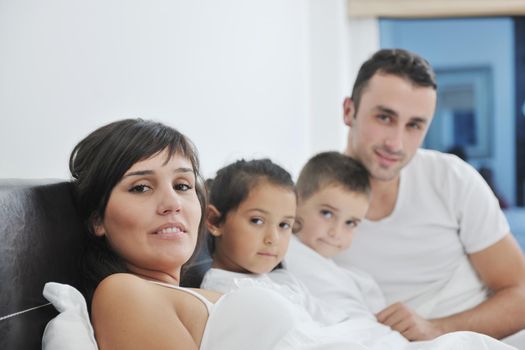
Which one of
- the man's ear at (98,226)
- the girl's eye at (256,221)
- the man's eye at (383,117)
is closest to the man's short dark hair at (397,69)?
the man's eye at (383,117)

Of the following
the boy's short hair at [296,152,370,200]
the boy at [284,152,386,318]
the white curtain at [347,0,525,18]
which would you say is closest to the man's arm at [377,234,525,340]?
the boy at [284,152,386,318]

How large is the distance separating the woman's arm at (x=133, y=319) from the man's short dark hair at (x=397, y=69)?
1386 millimetres

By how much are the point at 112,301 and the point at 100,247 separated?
0.18m

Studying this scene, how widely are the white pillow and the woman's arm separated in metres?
0.03

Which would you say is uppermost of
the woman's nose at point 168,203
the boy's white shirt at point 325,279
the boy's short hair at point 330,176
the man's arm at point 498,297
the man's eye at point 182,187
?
the man's eye at point 182,187

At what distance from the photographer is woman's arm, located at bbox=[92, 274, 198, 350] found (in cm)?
97

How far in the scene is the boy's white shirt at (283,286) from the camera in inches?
56.0

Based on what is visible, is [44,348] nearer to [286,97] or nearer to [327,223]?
[327,223]

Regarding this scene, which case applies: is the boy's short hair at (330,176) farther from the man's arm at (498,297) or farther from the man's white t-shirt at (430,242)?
the man's arm at (498,297)

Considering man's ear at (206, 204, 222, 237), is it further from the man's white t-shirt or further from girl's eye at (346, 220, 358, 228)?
the man's white t-shirt

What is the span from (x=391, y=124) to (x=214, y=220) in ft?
2.72

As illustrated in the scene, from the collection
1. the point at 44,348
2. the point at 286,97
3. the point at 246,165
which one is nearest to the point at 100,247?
the point at 44,348

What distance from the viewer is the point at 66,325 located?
3.12ft

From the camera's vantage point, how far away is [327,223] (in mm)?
1861
